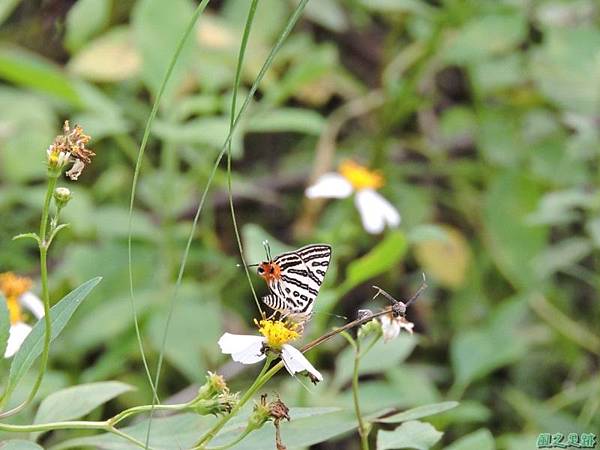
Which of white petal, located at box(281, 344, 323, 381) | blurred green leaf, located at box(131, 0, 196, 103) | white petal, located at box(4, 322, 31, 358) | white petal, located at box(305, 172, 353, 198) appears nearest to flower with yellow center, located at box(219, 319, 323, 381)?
white petal, located at box(281, 344, 323, 381)

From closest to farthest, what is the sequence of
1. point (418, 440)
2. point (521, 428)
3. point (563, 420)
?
point (418, 440) < point (563, 420) < point (521, 428)

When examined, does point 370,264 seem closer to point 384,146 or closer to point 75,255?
point 75,255

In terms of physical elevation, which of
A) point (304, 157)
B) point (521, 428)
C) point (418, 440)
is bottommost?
point (521, 428)

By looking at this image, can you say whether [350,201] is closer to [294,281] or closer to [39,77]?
[39,77]

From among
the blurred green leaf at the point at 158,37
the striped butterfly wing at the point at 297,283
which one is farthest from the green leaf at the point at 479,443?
the blurred green leaf at the point at 158,37

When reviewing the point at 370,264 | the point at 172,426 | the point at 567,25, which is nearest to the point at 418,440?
the point at 172,426

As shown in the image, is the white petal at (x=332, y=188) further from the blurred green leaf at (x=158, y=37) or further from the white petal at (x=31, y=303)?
the white petal at (x=31, y=303)

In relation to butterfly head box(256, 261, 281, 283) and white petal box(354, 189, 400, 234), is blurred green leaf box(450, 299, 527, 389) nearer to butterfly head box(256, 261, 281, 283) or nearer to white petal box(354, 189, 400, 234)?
white petal box(354, 189, 400, 234)
